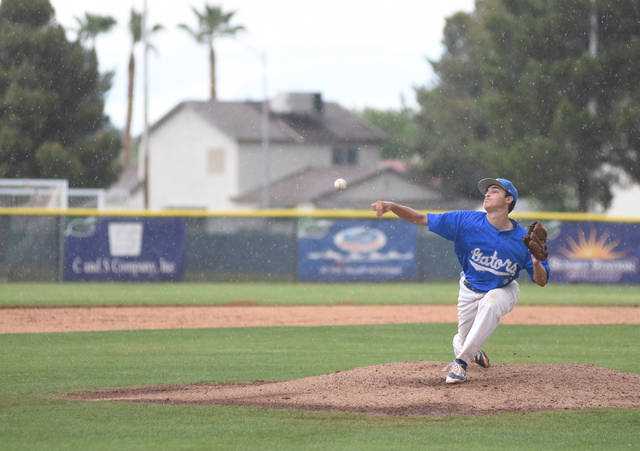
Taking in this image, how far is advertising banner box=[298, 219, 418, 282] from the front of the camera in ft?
66.9

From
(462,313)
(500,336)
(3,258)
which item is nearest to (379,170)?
(3,258)

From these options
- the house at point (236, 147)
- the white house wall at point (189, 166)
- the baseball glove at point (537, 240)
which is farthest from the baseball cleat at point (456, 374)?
the white house wall at point (189, 166)

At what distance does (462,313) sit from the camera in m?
6.61

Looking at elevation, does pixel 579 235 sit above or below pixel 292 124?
below

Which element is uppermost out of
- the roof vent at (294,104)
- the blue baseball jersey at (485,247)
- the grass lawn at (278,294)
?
the roof vent at (294,104)

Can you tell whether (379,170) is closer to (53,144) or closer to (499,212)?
(53,144)

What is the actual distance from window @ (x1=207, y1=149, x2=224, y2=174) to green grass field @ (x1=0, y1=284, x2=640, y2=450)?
2469 cm

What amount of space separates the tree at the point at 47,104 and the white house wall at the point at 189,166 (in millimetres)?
8609

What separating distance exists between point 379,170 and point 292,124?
22.8 ft

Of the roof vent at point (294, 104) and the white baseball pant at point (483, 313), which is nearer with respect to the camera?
the white baseball pant at point (483, 313)

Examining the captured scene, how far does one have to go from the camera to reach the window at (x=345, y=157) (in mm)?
42469

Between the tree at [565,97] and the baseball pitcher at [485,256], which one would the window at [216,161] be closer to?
the tree at [565,97]

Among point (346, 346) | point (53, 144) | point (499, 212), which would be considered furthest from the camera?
point (53, 144)

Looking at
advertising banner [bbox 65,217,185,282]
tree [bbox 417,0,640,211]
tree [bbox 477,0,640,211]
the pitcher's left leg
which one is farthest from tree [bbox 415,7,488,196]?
the pitcher's left leg
